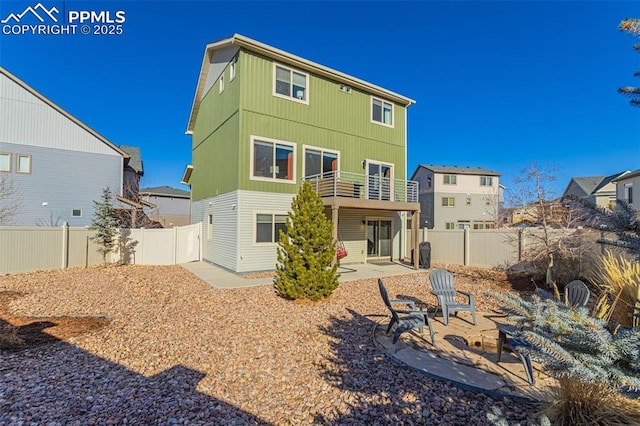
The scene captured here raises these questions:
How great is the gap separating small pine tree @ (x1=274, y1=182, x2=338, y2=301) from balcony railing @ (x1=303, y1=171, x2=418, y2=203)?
3.76m

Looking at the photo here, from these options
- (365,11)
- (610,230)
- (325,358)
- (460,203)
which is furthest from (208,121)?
(460,203)

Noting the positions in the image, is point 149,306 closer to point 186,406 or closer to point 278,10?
point 186,406

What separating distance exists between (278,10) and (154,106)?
40.1 feet

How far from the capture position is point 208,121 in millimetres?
15438

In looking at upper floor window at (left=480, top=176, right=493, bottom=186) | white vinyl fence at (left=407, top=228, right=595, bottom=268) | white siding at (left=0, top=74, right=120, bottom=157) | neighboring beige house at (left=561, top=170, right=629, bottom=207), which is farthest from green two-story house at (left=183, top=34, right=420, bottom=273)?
neighboring beige house at (left=561, top=170, right=629, bottom=207)

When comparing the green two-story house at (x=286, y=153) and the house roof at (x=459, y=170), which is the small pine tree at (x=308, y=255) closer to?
the green two-story house at (x=286, y=153)

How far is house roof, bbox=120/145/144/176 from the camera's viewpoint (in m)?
24.0

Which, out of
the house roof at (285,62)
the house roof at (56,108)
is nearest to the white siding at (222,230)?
the house roof at (285,62)

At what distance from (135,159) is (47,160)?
9.17 meters

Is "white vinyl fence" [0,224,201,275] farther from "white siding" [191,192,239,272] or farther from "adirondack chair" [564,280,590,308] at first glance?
"adirondack chair" [564,280,590,308]

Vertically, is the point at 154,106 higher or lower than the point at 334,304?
higher

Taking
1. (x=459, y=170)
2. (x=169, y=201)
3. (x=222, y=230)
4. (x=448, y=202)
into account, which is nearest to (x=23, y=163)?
(x=222, y=230)

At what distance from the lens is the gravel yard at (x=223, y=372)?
10.4ft

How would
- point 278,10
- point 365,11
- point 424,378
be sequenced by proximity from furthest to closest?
point 278,10 < point 365,11 < point 424,378
